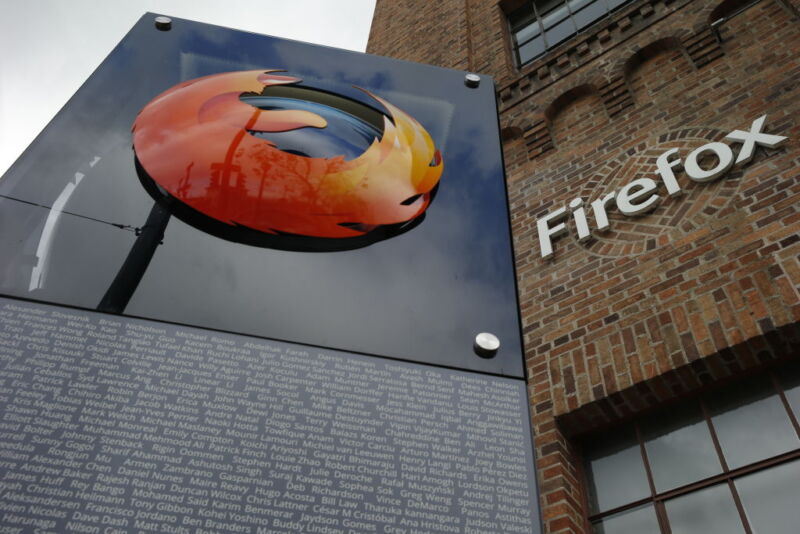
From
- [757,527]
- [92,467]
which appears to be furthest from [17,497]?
[757,527]

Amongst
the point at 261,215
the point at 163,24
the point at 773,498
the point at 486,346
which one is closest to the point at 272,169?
the point at 261,215

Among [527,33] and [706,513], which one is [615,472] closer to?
[706,513]

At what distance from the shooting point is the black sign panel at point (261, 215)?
7.21ft

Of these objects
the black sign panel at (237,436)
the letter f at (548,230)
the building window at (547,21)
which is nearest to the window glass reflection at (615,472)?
the letter f at (548,230)

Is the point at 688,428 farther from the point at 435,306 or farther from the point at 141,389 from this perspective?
the point at 141,389

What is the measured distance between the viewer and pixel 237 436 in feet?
6.05

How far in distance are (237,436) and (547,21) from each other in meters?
7.62

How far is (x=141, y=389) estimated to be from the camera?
1.91m

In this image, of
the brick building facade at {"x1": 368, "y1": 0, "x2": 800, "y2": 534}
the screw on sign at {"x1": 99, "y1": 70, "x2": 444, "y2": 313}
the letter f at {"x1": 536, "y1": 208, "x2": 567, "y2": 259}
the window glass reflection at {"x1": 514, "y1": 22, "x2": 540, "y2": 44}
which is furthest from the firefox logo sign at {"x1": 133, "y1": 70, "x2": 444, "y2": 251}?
the window glass reflection at {"x1": 514, "y1": 22, "x2": 540, "y2": 44}

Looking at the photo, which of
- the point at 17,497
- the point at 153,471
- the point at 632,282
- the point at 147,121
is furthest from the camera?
the point at 632,282

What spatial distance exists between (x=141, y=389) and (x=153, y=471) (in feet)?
0.92

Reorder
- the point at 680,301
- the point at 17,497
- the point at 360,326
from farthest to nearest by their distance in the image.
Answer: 1. the point at 680,301
2. the point at 360,326
3. the point at 17,497

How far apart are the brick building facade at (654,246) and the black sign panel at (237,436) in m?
1.44

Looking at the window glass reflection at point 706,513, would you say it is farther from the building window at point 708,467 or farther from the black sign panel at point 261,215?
the black sign panel at point 261,215
